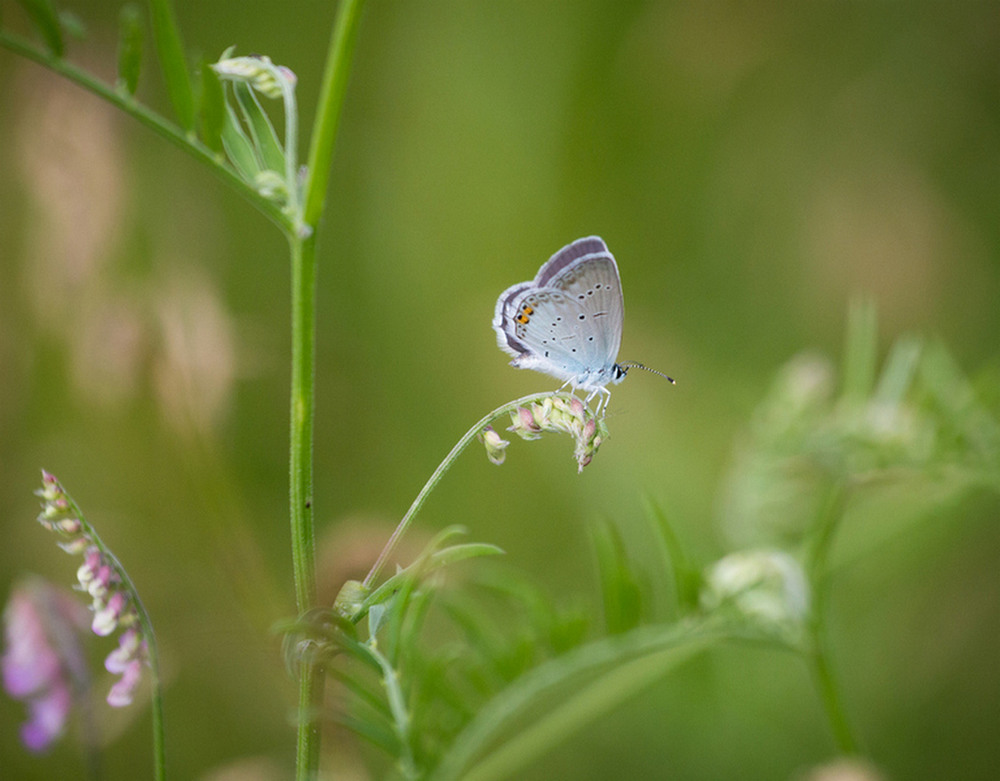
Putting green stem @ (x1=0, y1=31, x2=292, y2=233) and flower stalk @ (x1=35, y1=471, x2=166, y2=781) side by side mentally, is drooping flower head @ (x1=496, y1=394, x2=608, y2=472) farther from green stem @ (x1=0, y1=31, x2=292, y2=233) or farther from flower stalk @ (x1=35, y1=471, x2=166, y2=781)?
flower stalk @ (x1=35, y1=471, x2=166, y2=781)

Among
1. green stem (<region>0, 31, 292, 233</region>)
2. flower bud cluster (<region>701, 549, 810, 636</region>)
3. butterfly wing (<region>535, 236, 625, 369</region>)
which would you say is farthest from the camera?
flower bud cluster (<region>701, 549, 810, 636</region>)

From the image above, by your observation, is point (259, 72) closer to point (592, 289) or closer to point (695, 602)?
point (592, 289)

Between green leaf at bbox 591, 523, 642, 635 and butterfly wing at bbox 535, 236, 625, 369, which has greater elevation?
butterfly wing at bbox 535, 236, 625, 369

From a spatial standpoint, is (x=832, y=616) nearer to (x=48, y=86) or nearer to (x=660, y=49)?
(x=660, y=49)

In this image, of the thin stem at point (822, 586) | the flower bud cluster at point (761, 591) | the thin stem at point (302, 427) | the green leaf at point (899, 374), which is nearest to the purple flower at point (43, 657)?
the thin stem at point (302, 427)

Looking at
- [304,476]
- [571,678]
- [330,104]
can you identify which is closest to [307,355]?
[304,476]

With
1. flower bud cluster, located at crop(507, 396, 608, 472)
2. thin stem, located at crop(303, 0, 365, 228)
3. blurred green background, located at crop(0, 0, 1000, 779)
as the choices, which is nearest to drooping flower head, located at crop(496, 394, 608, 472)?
flower bud cluster, located at crop(507, 396, 608, 472)

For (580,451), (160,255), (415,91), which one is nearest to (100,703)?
(160,255)

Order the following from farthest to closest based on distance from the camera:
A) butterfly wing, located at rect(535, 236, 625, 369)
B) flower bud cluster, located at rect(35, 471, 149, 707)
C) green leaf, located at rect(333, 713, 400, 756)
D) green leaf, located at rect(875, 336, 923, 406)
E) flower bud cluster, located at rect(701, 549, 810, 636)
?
green leaf, located at rect(875, 336, 923, 406), flower bud cluster, located at rect(701, 549, 810, 636), butterfly wing, located at rect(535, 236, 625, 369), green leaf, located at rect(333, 713, 400, 756), flower bud cluster, located at rect(35, 471, 149, 707)
